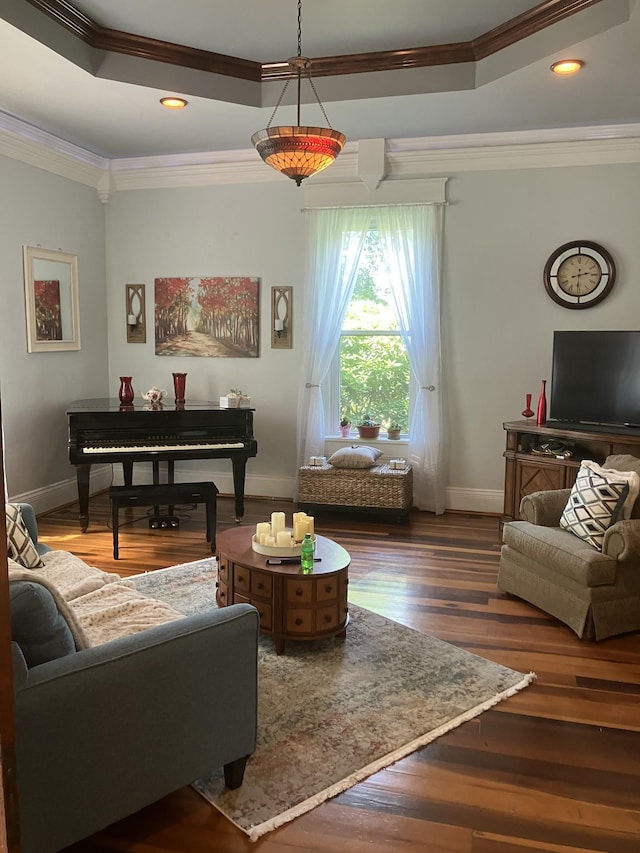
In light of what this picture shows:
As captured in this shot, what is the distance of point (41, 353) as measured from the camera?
566 centimetres

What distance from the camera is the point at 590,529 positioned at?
3.73m

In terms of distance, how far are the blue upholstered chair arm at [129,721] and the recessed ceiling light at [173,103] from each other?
363 centimetres

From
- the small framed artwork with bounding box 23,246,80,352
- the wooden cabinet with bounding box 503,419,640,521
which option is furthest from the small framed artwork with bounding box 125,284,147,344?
the wooden cabinet with bounding box 503,419,640,521

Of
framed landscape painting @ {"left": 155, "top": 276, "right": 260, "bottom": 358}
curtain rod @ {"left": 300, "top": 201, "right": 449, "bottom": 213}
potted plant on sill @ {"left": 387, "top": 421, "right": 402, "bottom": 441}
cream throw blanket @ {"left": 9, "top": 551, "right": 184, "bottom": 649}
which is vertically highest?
curtain rod @ {"left": 300, "top": 201, "right": 449, "bottom": 213}

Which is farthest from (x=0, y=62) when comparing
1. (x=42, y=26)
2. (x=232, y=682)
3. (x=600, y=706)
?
(x=600, y=706)

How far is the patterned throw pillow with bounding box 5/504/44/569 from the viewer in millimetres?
3107

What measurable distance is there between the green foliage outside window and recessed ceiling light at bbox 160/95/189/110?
197 cm

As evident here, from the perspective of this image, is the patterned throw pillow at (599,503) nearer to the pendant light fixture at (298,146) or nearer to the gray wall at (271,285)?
the gray wall at (271,285)

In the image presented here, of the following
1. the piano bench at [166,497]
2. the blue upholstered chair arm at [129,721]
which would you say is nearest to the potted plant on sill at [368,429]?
the piano bench at [166,497]

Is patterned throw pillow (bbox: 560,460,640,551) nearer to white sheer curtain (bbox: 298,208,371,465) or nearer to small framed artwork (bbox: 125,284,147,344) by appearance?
white sheer curtain (bbox: 298,208,371,465)

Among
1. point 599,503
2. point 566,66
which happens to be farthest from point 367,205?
point 599,503

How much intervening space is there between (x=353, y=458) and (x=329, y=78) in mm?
2816

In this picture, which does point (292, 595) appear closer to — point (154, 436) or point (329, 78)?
point (154, 436)

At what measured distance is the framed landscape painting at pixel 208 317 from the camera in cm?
625
